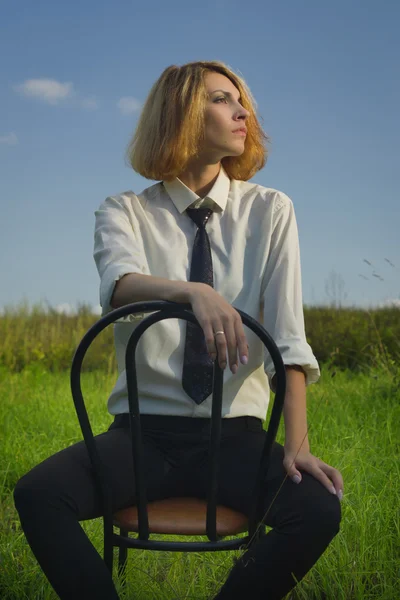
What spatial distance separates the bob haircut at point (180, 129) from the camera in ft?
7.97

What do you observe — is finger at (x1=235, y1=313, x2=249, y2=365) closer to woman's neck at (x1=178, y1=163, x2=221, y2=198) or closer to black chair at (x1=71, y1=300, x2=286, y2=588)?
black chair at (x1=71, y1=300, x2=286, y2=588)

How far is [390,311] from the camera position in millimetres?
8398

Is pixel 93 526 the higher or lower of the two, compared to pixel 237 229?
lower

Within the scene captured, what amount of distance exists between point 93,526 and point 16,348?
6042mm

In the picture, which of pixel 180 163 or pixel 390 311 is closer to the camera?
pixel 180 163

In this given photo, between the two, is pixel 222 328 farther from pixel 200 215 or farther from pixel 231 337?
pixel 200 215

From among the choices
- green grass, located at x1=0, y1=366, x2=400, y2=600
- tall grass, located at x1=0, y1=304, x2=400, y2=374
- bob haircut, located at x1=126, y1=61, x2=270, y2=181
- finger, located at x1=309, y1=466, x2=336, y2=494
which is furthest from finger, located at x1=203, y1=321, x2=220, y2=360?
tall grass, located at x1=0, y1=304, x2=400, y2=374

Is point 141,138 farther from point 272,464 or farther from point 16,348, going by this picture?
point 16,348

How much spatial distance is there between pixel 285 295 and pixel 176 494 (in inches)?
26.8

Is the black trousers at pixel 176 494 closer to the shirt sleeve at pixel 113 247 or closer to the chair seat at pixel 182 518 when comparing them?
the chair seat at pixel 182 518

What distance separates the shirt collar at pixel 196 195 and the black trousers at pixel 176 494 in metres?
0.72

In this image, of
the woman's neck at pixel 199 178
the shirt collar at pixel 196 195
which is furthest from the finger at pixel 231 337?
the woman's neck at pixel 199 178

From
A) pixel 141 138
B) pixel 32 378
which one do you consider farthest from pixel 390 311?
pixel 141 138

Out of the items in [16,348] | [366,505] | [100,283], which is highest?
[100,283]
